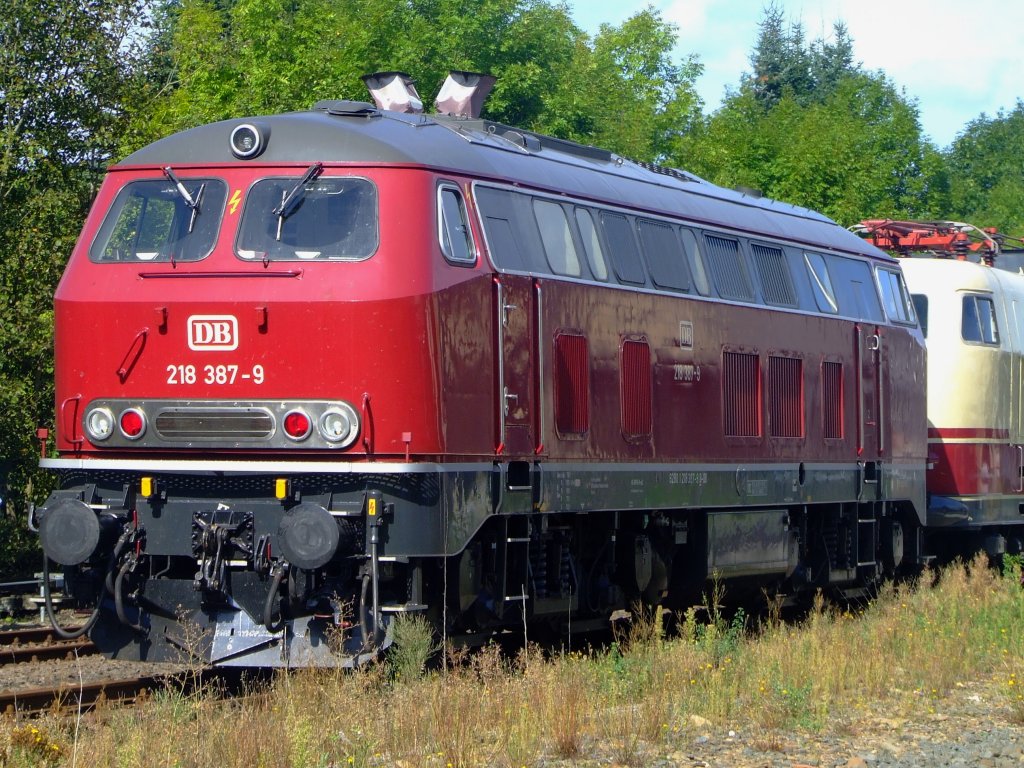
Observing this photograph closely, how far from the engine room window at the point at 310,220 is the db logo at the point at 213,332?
484mm

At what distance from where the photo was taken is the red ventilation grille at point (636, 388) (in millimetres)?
12139

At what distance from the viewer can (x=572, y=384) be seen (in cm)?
1146

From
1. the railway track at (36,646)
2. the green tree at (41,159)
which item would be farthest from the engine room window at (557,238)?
the green tree at (41,159)

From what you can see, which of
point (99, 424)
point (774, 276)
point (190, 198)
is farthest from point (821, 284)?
point (99, 424)

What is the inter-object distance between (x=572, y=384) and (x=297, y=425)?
8.00 feet

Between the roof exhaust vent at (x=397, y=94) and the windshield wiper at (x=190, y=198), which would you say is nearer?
the windshield wiper at (x=190, y=198)

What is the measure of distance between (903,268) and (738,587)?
246 inches

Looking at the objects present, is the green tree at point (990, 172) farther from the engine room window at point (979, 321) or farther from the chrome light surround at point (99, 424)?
the chrome light surround at point (99, 424)

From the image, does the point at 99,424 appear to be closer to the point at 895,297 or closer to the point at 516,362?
the point at 516,362

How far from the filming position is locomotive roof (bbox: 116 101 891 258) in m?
10.4

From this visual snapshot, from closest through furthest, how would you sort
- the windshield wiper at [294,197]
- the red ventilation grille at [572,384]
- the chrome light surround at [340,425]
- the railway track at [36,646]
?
the chrome light surround at [340,425] < the windshield wiper at [294,197] < the red ventilation grille at [572,384] < the railway track at [36,646]

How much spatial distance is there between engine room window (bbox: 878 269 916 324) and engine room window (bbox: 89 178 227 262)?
880 centimetres

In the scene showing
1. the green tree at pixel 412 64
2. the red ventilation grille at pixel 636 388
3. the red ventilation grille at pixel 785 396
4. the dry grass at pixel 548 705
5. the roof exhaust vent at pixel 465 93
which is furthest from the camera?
the green tree at pixel 412 64

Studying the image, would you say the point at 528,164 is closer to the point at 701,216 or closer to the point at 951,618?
the point at 701,216
